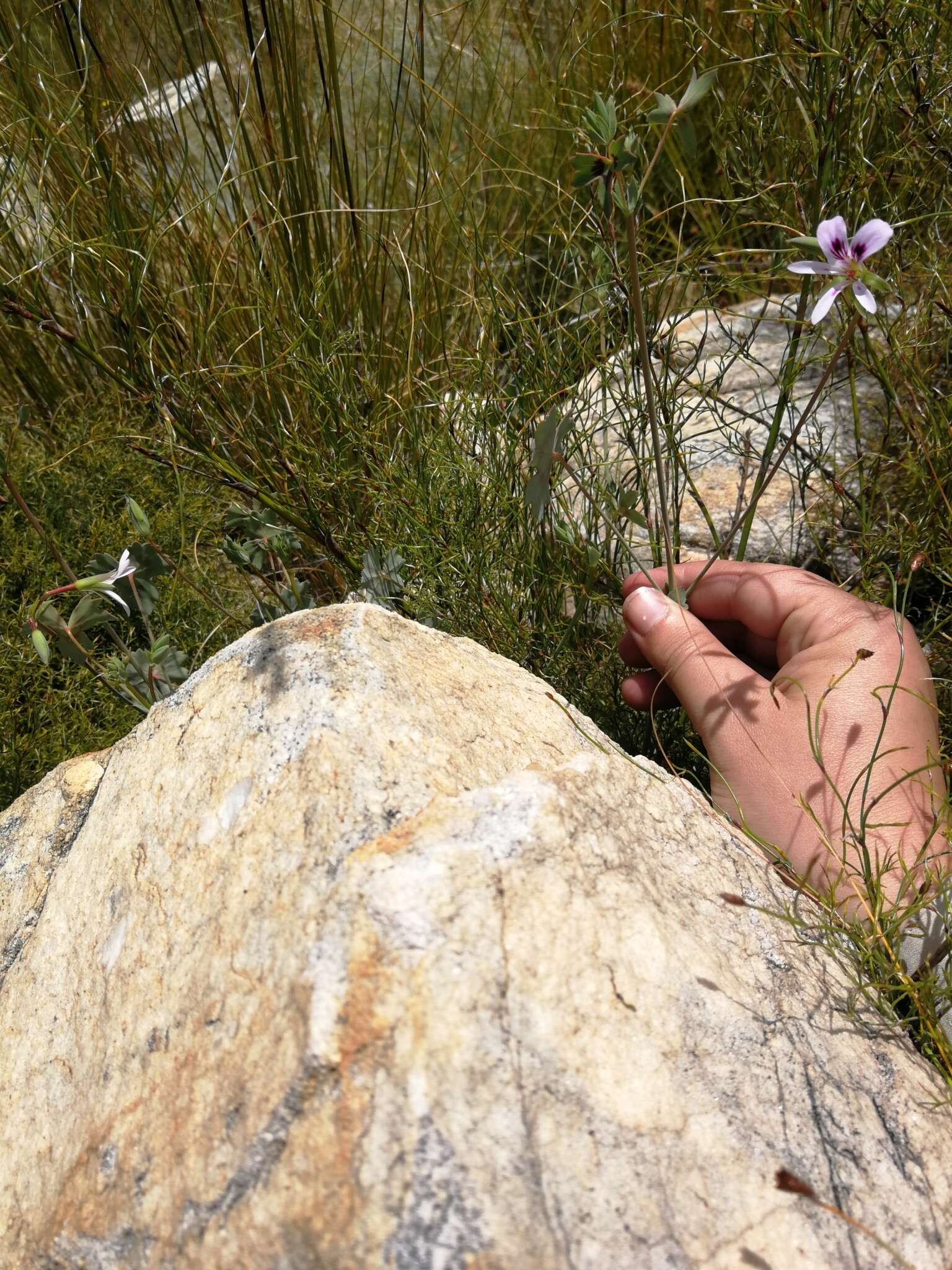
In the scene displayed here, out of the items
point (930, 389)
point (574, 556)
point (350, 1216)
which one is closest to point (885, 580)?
point (930, 389)

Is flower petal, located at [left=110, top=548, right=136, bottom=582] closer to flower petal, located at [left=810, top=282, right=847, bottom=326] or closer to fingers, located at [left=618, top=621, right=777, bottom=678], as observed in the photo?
fingers, located at [left=618, top=621, right=777, bottom=678]

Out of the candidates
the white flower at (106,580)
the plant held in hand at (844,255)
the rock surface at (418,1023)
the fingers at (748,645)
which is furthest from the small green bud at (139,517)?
the plant held in hand at (844,255)

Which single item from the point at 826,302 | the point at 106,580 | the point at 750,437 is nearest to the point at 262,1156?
the point at 106,580

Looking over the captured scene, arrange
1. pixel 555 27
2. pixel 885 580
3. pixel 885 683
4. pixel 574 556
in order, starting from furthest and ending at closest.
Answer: pixel 555 27
pixel 885 580
pixel 574 556
pixel 885 683

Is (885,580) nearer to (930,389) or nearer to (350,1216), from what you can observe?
(930,389)

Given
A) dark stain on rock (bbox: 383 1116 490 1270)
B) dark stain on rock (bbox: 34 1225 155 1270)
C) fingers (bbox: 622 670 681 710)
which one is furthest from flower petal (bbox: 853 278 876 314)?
dark stain on rock (bbox: 34 1225 155 1270)

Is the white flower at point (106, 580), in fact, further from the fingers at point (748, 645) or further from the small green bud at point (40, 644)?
the fingers at point (748, 645)
